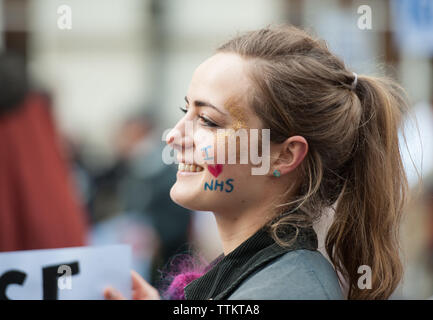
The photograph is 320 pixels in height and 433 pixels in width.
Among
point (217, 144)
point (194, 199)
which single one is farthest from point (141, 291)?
point (217, 144)

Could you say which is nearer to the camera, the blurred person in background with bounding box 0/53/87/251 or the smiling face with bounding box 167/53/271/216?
the smiling face with bounding box 167/53/271/216

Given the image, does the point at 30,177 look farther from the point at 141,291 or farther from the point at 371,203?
the point at 371,203

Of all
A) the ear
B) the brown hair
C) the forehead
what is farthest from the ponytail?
the forehead

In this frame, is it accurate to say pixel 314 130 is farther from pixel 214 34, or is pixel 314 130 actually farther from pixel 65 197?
pixel 214 34

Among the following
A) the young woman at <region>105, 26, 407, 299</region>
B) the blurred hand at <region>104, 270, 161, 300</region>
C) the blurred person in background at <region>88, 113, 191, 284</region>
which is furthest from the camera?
the blurred person in background at <region>88, 113, 191, 284</region>

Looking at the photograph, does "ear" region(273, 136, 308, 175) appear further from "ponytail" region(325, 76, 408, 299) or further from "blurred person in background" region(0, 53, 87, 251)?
"blurred person in background" region(0, 53, 87, 251)

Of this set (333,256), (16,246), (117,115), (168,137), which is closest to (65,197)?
(16,246)

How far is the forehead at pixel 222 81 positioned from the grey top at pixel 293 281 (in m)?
0.52

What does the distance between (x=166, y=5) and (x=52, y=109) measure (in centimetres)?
697

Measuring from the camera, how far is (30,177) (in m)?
2.79

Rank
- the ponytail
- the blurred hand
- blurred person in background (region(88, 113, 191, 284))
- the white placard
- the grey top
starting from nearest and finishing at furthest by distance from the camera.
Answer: the grey top
the ponytail
the white placard
the blurred hand
blurred person in background (region(88, 113, 191, 284))

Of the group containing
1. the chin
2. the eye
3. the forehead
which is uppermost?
the forehead

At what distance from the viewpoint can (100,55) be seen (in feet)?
32.6

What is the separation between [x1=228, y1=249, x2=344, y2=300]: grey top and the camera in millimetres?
1626
